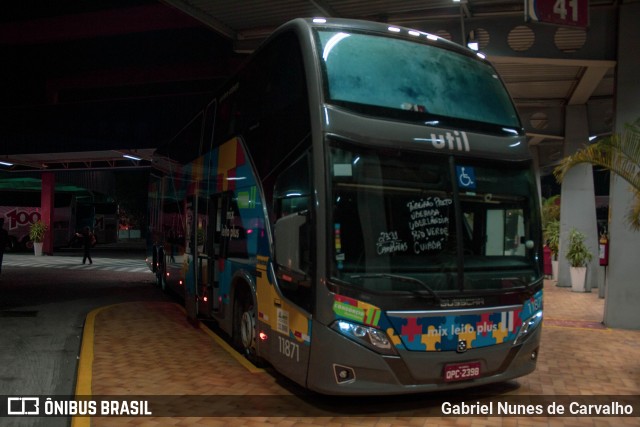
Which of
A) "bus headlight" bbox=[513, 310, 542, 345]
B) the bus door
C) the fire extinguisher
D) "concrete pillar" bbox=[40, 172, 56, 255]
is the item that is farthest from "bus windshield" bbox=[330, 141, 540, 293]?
"concrete pillar" bbox=[40, 172, 56, 255]

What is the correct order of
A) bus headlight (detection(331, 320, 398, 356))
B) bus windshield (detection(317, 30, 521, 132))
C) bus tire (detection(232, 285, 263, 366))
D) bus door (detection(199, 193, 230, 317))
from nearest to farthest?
1. bus headlight (detection(331, 320, 398, 356))
2. bus windshield (detection(317, 30, 521, 132))
3. bus tire (detection(232, 285, 263, 366))
4. bus door (detection(199, 193, 230, 317))

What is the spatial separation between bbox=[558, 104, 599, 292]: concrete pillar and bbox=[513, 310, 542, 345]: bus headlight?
10.7 m

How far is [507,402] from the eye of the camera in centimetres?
565

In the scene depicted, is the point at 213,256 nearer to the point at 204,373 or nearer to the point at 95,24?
the point at 204,373

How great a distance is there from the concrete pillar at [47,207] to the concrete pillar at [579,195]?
25.6 meters

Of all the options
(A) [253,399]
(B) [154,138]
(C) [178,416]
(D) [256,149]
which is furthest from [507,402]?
(B) [154,138]

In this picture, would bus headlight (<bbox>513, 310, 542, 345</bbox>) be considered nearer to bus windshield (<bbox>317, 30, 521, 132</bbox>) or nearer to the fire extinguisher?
bus windshield (<bbox>317, 30, 521, 132</bbox>)

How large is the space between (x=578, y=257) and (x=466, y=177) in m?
11.2

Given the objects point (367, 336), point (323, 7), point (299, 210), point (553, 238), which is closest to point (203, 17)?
point (323, 7)

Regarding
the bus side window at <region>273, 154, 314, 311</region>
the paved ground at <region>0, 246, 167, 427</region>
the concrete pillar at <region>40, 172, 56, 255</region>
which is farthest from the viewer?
the concrete pillar at <region>40, 172, 56, 255</region>

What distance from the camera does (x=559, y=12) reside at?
8.53 m

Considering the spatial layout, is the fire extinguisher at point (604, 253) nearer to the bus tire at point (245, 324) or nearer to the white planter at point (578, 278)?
the white planter at point (578, 278)

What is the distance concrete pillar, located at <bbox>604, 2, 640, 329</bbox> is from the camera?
31.9ft

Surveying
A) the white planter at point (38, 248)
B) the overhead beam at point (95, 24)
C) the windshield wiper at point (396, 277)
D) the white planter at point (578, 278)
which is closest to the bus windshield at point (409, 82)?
the windshield wiper at point (396, 277)
